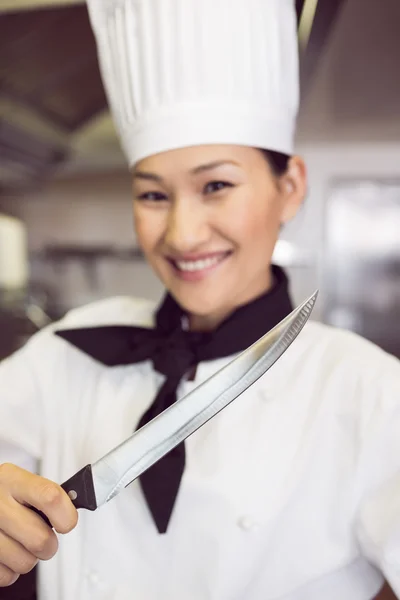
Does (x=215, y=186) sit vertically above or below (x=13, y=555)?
→ above

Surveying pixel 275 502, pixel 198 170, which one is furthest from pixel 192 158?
pixel 275 502

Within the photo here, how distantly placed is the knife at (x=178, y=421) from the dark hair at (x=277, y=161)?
0.15 meters

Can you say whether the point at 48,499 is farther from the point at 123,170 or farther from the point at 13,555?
the point at 123,170

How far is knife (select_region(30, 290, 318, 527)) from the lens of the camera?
236mm

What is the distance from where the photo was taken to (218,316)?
40 centimetres

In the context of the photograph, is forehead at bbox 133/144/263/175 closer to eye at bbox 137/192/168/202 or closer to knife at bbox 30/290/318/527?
eye at bbox 137/192/168/202

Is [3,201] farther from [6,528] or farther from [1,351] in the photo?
[6,528]

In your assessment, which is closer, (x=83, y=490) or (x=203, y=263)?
(x=83, y=490)

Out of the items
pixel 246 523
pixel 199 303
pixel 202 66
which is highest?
pixel 202 66

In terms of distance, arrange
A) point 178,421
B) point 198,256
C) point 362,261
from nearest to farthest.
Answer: point 178,421 → point 198,256 → point 362,261

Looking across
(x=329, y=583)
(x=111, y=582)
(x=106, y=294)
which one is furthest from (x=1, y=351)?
(x=106, y=294)

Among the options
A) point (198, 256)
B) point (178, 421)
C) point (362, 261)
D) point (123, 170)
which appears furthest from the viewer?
point (123, 170)

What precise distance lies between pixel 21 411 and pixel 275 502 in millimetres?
211

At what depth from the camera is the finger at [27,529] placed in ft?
0.82
